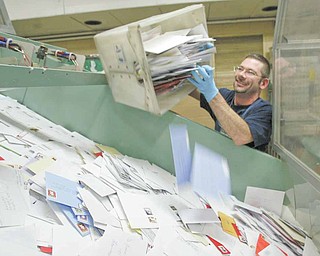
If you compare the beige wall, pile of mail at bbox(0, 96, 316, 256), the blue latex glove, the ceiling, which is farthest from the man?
the beige wall

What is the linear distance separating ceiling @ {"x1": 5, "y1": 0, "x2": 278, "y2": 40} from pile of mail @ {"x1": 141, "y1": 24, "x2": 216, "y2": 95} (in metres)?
1.69

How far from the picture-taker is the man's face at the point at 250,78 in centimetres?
181

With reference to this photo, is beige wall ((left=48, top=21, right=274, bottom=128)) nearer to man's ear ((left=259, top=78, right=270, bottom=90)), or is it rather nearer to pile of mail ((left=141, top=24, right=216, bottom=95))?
man's ear ((left=259, top=78, right=270, bottom=90))

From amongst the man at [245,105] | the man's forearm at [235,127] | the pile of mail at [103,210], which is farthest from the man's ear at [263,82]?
the pile of mail at [103,210]

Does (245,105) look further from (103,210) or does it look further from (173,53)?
(103,210)

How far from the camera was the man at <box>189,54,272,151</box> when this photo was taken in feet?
4.71

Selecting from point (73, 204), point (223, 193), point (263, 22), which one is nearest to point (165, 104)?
point (223, 193)

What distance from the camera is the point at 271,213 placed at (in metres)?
1.38

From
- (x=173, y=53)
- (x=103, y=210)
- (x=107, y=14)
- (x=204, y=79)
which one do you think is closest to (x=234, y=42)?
(x=107, y=14)

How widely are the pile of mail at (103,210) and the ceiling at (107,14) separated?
1841 millimetres

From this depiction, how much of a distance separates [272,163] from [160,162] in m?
0.53

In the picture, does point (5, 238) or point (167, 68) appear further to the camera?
point (167, 68)

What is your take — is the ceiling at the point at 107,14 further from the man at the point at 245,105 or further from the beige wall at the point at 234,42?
the man at the point at 245,105

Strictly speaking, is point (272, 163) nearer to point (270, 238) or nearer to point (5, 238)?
point (270, 238)
